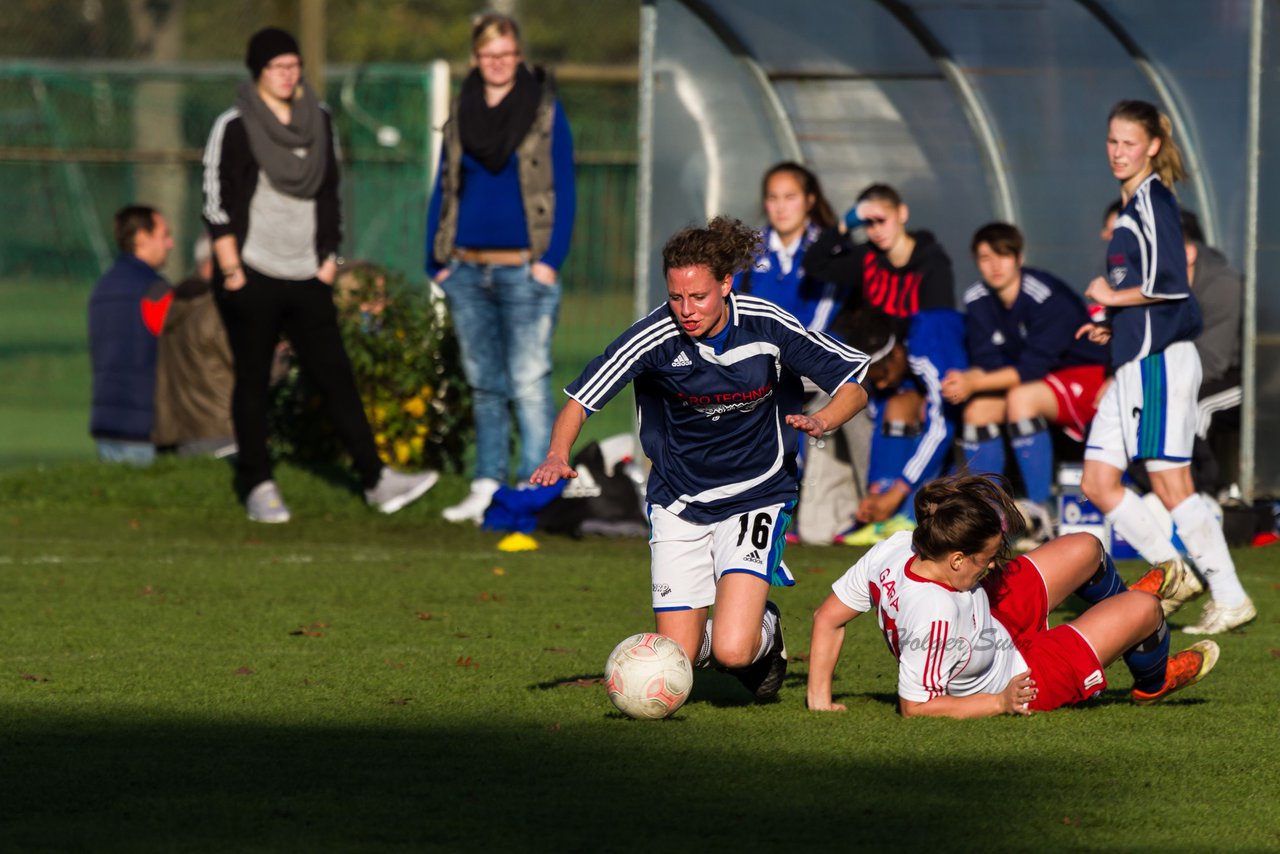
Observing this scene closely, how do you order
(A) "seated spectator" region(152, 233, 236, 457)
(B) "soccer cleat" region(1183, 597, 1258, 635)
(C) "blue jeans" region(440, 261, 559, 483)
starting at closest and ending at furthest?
(B) "soccer cleat" region(1183, 597, 1258, 635)
(C) "blue jeans" region(440, 261, 559, 483)
(A) "seated spectator" region(152, 233, 236, 457)

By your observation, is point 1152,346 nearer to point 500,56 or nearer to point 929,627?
point 929,627

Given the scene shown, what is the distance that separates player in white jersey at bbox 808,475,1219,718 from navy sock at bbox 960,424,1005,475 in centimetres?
416

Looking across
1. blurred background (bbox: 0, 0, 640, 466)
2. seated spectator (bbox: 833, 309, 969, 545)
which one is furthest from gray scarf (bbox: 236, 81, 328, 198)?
seated spectator (bbox: 833, 309, 969, 545)

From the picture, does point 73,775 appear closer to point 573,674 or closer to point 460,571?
point 573,674

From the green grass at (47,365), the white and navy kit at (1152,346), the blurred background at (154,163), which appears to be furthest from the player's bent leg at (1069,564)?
the green grass at (47,365)

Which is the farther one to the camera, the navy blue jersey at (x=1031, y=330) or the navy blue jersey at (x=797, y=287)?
the navy blue jersey at (x=797, y=287)

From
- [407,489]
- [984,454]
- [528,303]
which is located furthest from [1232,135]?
[407,489]

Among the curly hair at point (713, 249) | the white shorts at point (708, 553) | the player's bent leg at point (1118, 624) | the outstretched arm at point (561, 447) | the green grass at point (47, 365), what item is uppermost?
the curly hair at point (713, 249)

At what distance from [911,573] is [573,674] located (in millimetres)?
1498

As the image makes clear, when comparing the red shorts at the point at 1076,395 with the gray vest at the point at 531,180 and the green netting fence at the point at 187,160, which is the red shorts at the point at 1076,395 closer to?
the gray vest at the point at 531,180

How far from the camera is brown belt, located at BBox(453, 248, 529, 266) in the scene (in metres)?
10.8

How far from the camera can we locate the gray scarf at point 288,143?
35.3 feet

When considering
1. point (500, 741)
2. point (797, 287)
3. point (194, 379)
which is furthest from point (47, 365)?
point (500, 741)

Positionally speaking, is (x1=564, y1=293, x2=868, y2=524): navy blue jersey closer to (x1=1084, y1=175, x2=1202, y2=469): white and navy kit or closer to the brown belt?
(x1=1084, y1=175, x2=1202, y2=469): white and navy kit
